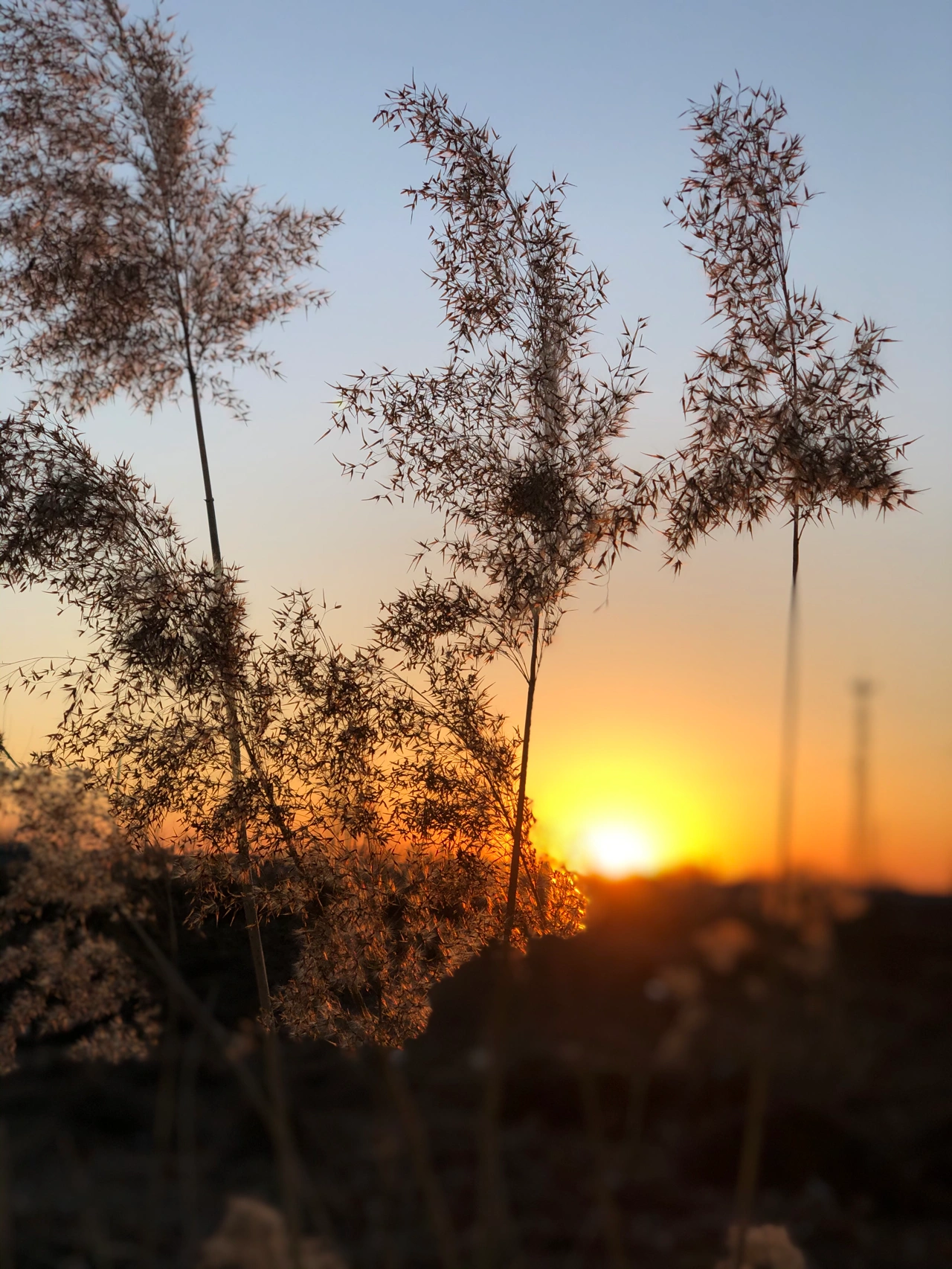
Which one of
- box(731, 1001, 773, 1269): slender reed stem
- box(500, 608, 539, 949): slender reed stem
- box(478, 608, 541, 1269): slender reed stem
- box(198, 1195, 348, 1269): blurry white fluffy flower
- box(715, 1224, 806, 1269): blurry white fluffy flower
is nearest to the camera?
box(478, 608, 541, 1269): slender reed stem

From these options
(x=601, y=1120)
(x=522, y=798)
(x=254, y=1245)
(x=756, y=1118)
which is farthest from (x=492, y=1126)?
(x=522, y=798)

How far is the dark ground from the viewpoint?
4.41ft

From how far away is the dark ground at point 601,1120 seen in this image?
1345mm

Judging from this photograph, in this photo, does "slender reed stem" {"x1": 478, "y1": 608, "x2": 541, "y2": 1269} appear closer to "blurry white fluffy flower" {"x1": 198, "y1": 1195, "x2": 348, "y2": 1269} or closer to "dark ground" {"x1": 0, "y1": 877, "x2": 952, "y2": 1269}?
"dark ground" {"x1": 0, "y1": 877, "x2": 952, "y2": 1269}

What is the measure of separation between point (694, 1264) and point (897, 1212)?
11.3m

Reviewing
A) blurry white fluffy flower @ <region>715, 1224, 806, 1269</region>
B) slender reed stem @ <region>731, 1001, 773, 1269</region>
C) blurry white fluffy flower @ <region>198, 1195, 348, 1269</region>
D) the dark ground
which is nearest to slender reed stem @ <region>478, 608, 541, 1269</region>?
the dark ground

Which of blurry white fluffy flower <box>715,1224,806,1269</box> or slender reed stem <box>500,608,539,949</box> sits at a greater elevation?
slender reed stem <box>500,608,539,949</box>

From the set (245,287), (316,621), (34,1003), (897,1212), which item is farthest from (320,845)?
(897,1212)

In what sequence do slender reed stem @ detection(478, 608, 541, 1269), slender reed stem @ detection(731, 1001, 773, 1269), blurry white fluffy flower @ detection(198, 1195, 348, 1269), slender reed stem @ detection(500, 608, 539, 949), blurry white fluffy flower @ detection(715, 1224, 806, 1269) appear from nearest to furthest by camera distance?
slender reed stem @ detection(478, 608, 541, 1269) < slender reed stem @ detection(731, 1001, 773, 1269) < blurry white fluffy flower @ detection(198, 1195, 348, 1269) < blurry white fluffy flower @ detection(715, 1224, 806, 1269) < slender reed stem @ detection(500, 608, 539, 949)

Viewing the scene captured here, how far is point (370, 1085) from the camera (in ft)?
4.22

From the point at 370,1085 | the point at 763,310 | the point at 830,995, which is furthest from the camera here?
the point at 763,310

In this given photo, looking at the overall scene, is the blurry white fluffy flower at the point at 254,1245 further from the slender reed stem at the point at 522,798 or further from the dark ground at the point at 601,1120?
the slender reed stem at the point at 522,798

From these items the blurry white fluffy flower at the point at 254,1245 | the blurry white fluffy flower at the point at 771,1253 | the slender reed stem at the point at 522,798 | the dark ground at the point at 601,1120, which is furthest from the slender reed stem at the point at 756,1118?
the slender reed stem at the point at 522,798

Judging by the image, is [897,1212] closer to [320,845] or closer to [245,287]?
[320,845]
